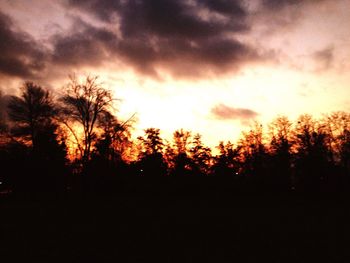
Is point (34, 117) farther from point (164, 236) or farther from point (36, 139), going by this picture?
point (164, 236)

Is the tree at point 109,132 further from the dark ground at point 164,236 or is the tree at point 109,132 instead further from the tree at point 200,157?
the dark ground at point 164,236

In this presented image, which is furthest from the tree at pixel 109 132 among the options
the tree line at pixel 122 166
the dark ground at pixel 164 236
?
the dark ground at pixel 164 236

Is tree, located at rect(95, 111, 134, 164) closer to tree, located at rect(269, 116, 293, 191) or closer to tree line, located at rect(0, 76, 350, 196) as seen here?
tree line, located at rect(0, 76, 350, 196)

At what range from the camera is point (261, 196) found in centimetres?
2298

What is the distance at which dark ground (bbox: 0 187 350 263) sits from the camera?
767cm

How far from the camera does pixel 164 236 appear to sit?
1012 cm

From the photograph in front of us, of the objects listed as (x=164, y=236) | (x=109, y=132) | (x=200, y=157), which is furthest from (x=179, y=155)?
(x=164, y=236)

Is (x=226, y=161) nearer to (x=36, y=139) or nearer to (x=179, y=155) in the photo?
(x=179, y=155)

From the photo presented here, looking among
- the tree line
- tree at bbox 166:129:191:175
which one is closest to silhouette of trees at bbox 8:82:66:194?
the tree line

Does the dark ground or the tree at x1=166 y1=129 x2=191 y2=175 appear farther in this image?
the tree at x1=166 y1=129 x2=191 y2=175

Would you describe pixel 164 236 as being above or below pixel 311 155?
below

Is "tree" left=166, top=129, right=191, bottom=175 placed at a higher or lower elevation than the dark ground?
higher

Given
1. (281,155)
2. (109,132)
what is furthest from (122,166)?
(281,155)

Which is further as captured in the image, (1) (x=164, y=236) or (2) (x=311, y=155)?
(2) (x=311, y=155)
